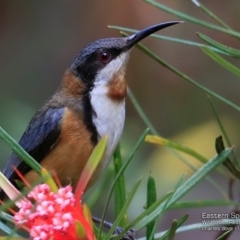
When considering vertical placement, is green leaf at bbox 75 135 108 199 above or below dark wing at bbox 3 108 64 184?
above

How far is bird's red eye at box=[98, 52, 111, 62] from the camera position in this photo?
6.63 feet

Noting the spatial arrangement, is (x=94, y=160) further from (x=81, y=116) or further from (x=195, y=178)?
(x=81, y=116)

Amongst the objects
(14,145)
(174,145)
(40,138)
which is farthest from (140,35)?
(14,145)

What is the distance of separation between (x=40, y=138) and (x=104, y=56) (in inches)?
12.4

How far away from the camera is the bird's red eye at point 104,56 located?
202 cm

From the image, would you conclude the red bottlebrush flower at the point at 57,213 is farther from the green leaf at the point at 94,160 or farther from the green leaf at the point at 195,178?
the green leaf at the point at 195,178

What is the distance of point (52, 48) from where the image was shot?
3621 millimetres

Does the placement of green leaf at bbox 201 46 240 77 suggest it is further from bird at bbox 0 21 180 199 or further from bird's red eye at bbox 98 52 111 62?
bird's red eye at bbox 98 52 111 62

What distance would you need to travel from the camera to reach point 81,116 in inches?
75.3

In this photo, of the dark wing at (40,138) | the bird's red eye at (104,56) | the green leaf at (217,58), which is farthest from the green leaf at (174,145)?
the bird's red eye at (104,56)

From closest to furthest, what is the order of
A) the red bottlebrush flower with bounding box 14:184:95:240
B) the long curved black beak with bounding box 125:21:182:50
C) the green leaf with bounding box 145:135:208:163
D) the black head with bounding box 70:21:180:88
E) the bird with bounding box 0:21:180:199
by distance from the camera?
1. the red bottlebrush flower with bounding box 14:184:95:240
2. the green leaf with bounding box 145:135:208:163
3. the long curved black beak with bounding box 125:21:182:50
4. the bird with bounding box 0:21:180:199
5. the black head with bounding box 70:21:180:88

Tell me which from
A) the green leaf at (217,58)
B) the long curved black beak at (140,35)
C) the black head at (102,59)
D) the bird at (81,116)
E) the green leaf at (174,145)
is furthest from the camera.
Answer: the black head at (102,59)

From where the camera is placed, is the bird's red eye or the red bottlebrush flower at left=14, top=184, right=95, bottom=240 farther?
the bird's red eye

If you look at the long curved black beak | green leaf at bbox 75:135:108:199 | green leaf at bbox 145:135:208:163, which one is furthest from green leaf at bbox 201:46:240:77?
the long curved black beak
